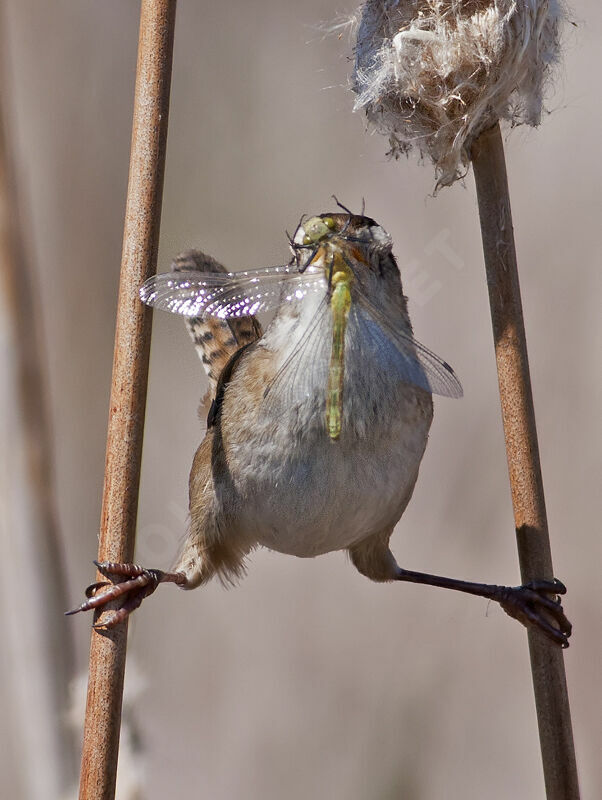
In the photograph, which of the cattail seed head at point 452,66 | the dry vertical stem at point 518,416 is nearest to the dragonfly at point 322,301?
the dry vertical stem at point 518,416

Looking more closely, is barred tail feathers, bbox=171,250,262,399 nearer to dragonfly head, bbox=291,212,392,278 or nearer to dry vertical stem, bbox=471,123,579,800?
dragonfly head, bbox=291,212,392,278

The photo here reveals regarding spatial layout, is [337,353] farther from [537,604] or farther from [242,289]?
[537,604]

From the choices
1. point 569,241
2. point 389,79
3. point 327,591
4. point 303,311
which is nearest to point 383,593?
point 327,591

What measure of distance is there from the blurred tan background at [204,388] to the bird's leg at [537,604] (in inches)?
17.7

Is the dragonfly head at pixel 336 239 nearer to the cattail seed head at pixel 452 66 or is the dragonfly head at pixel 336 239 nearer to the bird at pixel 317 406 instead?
the bird at pixel 317 406

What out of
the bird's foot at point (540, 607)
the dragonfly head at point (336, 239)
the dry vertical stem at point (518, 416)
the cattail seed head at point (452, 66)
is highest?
the cattail seed head at point (452, 66)

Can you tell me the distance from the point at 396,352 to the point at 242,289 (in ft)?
1.00

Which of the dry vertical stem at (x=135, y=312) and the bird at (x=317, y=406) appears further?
the bird at (x=317, y=406)

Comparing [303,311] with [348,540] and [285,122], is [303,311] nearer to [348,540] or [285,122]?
[348,540]

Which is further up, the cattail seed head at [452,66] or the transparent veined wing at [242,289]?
the cattail seed head at [452,66]

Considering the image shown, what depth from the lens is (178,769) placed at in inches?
103

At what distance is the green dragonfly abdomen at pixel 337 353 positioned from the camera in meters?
1.67

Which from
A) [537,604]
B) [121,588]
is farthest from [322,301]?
[537,604]

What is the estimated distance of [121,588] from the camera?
177cm
